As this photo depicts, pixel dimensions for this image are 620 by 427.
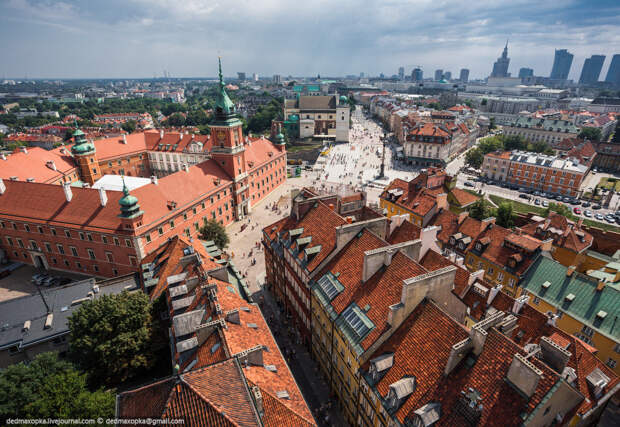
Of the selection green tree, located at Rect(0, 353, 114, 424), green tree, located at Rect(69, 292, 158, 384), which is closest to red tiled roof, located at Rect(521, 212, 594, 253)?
green tree, located at Rect(69, 292, 158, 384)

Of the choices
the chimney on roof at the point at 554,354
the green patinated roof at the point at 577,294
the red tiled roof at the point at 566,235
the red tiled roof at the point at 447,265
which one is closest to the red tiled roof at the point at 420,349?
the chimney on roof at the point at 554,354

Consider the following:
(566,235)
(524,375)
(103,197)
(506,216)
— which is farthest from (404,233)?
(103,197)

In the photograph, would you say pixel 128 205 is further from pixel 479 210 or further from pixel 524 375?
pixel 479 210

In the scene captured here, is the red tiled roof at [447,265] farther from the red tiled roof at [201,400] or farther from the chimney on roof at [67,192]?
the chimney on roof at [67,192]

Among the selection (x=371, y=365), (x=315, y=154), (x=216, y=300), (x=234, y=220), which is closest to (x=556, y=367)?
(x=371, y=365)

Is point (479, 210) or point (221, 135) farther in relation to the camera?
point (221, 135)
